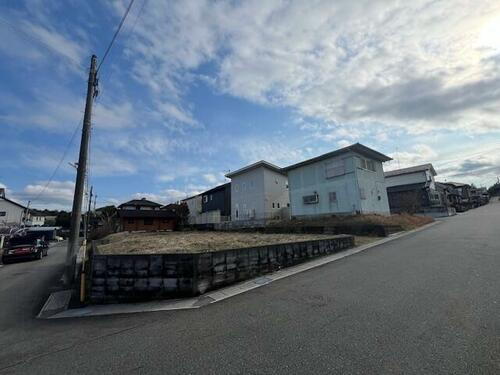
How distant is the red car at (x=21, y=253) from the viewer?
14297 mm

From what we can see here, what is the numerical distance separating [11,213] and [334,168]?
52.8 meters

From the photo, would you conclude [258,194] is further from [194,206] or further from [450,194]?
[450,194]

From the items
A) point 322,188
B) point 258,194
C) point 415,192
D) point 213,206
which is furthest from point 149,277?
point 415,192

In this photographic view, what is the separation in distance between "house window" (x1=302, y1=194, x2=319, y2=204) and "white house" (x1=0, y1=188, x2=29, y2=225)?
48.3 meters

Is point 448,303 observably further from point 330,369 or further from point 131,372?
point 131,372

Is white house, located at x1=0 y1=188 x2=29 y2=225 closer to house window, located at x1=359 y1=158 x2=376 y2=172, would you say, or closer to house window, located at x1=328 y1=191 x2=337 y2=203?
house window, located at x1=328 y1=191 x2=337 y2=203

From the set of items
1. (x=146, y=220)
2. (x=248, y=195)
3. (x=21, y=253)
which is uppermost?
(x=248, y=195)

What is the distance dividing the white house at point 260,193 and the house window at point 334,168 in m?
6.36

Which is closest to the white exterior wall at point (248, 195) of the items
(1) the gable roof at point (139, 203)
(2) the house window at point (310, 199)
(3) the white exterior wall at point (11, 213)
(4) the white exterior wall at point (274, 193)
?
(4) the white exterior wall at point (274, 193)

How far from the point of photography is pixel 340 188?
20578 millimetres

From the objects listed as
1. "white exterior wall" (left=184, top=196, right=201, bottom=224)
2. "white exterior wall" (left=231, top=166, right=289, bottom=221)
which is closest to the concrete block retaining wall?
"white exterior wall" (left=231, top=166, right=289, bottom=221)

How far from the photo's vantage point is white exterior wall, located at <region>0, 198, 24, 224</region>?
39050 millimetres

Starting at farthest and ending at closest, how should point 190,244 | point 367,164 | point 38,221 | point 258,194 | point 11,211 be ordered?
point 38,221 < point 11,211 < point 258,194 < point 367,164 < point 190,244

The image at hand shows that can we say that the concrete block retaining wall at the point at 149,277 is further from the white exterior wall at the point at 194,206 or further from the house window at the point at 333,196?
the white exterior wall at the point at 194,206
